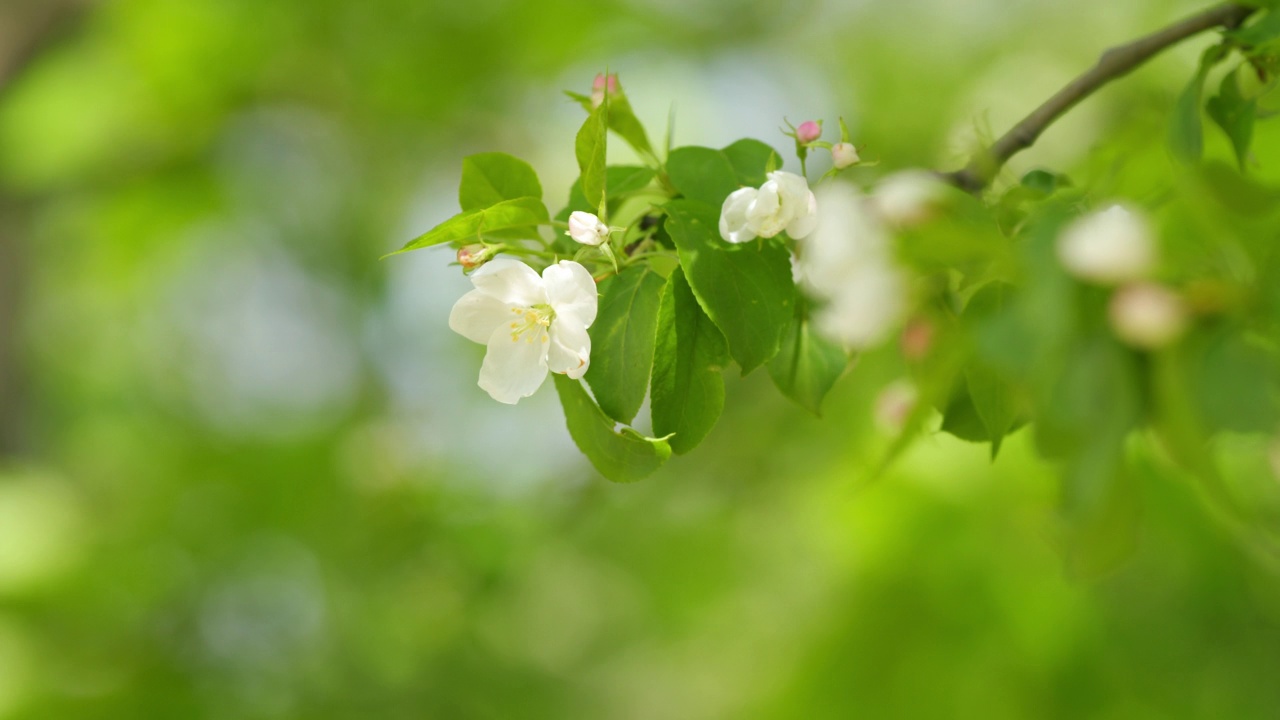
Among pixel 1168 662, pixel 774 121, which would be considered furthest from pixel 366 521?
pixel 1168 662

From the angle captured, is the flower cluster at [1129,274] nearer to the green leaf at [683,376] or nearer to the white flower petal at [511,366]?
the green leaf at [683,376]

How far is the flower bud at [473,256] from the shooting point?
71 cm

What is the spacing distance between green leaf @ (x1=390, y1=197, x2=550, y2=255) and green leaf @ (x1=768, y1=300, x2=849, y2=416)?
215mm

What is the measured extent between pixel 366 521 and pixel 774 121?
209cm

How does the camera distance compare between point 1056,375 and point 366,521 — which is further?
point 366,521

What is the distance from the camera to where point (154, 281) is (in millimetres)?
5094

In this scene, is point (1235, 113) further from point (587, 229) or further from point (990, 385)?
point (587, 229)

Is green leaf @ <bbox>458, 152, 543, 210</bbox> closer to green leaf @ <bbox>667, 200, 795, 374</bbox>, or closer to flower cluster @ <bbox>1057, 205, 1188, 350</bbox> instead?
green leaf @ <bbox>667, 200, 795, 374</bbox>

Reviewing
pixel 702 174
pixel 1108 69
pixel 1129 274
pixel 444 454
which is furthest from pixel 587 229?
pixel 444 454

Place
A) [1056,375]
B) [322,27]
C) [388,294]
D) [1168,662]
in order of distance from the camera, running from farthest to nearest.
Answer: [388,294] < [322,27] < [1168,662] < [1056,375]

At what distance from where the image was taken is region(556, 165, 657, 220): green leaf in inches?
30.8

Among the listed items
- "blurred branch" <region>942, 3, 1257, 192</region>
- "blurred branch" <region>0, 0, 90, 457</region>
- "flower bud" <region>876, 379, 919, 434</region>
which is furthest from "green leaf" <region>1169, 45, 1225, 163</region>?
"blurred branch" <region>0, 0, 90, 457</region>

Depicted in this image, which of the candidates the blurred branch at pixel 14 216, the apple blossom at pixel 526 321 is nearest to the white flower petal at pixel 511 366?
the apple blossom at pixel 526 321

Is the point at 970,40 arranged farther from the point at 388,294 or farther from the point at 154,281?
the point at 154,281
